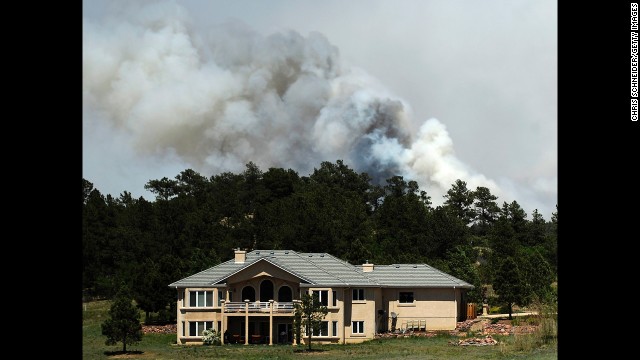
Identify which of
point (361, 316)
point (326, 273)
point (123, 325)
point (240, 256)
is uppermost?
point (240, 256)

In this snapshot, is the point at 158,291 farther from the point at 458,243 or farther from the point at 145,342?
the point at 458,243

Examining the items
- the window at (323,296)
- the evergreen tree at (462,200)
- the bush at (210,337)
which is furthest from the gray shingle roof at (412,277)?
the evergreen tree at (462,200)

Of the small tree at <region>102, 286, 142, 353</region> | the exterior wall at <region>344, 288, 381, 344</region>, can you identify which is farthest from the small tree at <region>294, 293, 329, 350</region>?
the small tree at <region>102, 286, 142, 353</region>

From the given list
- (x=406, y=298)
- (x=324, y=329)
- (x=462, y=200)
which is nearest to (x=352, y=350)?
(x=324, y=329)

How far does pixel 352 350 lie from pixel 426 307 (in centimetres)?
1155

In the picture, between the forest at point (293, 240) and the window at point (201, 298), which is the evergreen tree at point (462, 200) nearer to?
the forest at point (293, 240)

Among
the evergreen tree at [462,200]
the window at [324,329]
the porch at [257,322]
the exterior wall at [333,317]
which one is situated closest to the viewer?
the exterior wall at [333,317]

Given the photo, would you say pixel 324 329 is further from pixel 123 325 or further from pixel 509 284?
pixel 509 284

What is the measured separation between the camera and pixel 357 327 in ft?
156

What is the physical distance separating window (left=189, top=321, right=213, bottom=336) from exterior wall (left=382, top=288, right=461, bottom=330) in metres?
10.3

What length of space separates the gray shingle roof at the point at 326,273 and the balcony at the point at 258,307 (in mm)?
1424

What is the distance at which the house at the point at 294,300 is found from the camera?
46688 millimetres

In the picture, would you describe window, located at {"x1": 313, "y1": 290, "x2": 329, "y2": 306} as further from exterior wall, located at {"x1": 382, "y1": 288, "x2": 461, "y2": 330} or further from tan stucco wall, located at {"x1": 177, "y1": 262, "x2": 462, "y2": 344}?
exterior wall, located at {"x1": 382, "y1": 288, "x2": 461, "y2": 330}
